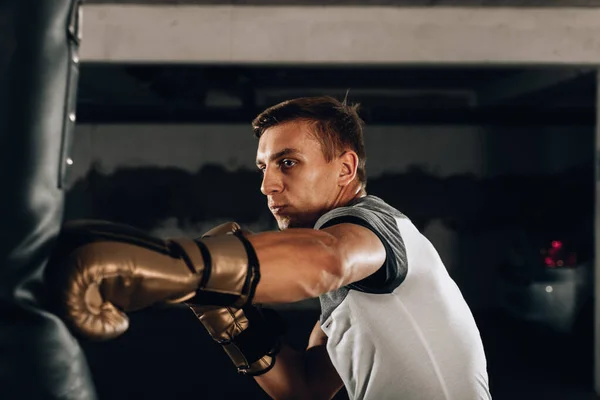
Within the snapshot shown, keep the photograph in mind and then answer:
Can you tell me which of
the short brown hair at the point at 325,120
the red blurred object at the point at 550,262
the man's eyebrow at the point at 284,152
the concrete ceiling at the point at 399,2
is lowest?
the red blurred object at the point at 550,262

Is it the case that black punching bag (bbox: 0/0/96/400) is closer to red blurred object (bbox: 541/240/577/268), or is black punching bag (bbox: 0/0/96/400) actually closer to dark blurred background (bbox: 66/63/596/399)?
dark blurred background (bbox: 66/63/596/399)

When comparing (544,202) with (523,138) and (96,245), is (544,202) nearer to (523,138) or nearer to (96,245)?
(523,138)

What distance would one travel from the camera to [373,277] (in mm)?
1149

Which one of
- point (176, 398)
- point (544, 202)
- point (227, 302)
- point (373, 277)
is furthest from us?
point (544, 202)

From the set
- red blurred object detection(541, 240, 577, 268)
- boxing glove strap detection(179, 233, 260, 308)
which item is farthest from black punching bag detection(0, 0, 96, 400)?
red blurred object detection(541, 240, 577, 268)

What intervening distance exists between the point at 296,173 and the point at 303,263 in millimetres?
545

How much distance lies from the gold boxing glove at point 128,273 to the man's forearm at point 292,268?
A: 0.07 ft

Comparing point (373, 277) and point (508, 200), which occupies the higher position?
point (373, 277)

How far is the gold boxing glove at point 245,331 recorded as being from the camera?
5.21 ft

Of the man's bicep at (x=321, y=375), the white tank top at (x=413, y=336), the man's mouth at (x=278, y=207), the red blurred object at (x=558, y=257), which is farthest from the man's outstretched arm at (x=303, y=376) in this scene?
the red blurred object at (x=558, y=257)

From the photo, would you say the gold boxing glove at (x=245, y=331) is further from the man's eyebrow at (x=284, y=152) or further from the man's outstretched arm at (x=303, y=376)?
the man's eyebrow at (x=284, y=152)

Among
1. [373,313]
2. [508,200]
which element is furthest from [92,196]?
[373,313]

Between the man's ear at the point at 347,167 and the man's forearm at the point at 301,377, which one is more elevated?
the man's ear at the point at 347,167

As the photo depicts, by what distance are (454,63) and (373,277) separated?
329cm
